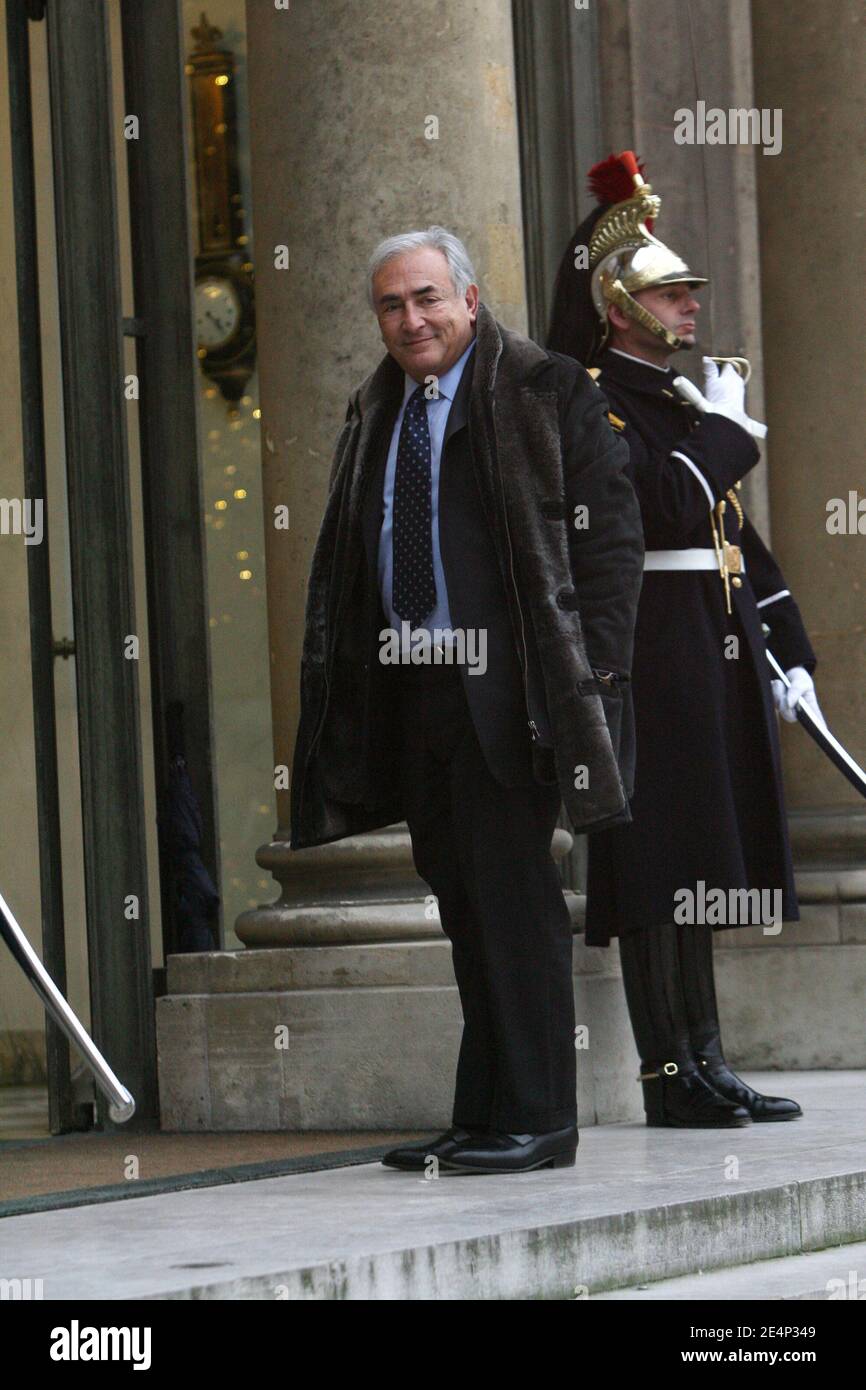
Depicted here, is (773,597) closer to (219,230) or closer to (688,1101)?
(688,1101)

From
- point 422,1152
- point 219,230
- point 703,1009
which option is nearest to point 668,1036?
point 703,1009

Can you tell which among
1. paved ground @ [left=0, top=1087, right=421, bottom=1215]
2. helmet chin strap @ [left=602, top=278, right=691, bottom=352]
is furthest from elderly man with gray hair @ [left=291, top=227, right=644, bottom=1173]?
helmet chin strap @ [left=602, top=278, right=691, bottom=352]

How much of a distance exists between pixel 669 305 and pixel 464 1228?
2.72m

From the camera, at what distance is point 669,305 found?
6.71m

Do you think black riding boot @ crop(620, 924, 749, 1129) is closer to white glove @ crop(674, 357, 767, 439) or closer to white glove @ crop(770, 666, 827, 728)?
white glove @ crop(770, 666, 827, 728)

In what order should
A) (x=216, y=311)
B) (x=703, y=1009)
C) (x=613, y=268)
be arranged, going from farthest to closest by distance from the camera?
(x=216, y=311), (x=613, y=268), (x=703, y=1009)

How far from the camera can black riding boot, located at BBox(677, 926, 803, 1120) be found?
259 inches

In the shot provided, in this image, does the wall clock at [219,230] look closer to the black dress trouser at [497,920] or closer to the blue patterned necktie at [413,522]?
the blue patterned necktie at [413,522]

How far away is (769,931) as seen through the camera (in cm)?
884

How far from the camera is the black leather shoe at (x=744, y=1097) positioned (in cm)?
661

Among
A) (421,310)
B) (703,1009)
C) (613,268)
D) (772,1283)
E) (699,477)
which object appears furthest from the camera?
(613,268)

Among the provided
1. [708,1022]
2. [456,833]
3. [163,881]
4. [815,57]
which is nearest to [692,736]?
[708,1022]

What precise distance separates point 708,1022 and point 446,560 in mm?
1506
